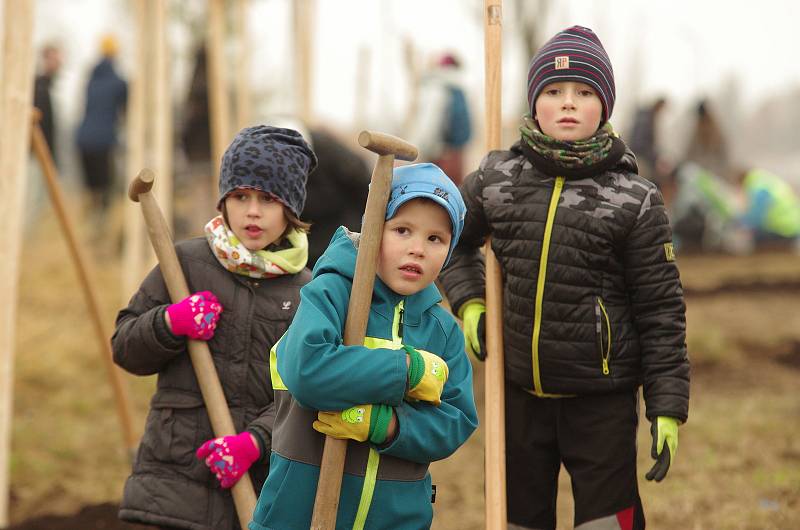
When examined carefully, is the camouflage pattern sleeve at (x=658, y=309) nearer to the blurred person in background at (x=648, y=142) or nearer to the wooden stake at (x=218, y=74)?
the wooden stake at (x=218, y=74)

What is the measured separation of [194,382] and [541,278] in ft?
3.44

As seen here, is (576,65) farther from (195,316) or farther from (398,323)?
(195,316)

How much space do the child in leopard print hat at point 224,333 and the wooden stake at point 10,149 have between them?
4.17 feet

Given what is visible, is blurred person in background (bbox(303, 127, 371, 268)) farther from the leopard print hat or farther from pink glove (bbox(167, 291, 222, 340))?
pink glove (bbox(167, 291, 222, 340))

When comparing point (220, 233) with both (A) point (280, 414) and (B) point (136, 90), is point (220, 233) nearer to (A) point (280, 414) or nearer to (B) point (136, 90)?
(A) point (280, 414)

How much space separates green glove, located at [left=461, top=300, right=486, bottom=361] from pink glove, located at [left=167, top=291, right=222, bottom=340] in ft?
2.63

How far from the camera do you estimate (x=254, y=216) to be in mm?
2781

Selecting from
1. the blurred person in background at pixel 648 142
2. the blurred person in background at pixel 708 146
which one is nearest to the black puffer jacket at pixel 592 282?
the blurred person in background at pixel 648 142

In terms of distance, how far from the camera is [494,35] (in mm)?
3051

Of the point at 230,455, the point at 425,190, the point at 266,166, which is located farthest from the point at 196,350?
the point at 425,190

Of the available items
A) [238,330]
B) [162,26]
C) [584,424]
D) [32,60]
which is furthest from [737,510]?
[162,26]

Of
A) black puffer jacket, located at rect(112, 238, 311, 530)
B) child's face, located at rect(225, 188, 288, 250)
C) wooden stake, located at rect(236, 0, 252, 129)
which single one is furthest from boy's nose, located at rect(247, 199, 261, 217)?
wooden stake, located at rect(236, 0, 252, 129)

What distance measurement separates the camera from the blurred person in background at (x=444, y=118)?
883cm

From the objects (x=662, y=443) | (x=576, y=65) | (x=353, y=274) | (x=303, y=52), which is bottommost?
(x=662, y=443)
